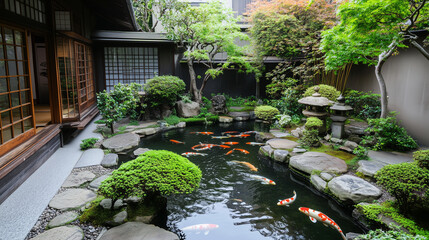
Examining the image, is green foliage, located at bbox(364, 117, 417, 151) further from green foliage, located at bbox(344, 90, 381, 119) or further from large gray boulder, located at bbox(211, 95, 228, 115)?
large gray boulder, located at bbox(211, 95, 228, 115)

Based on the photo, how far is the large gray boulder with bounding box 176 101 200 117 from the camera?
11.9 m

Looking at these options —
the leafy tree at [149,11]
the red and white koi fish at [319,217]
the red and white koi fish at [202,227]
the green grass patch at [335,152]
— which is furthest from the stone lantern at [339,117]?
the leafy tree at [149,11]

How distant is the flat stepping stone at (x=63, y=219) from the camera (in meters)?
3.71

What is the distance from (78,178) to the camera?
17.2 ft

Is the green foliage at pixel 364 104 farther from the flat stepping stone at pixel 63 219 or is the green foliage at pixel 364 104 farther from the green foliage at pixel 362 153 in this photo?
the flat stepping stone at pixel 63 219

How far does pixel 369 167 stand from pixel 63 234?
5.64m

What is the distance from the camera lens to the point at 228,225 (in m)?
4.43

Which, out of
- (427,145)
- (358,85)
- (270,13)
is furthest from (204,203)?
(270,13)

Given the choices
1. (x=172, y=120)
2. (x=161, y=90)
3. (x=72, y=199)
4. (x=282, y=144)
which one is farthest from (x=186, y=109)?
(x=72, y=199)

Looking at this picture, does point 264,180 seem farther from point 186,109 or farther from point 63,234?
point 186,109

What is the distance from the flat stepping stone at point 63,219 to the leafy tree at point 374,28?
20.1ft

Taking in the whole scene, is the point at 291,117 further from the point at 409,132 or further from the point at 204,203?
the point at 204,203

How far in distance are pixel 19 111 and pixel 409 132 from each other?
968 centimetres

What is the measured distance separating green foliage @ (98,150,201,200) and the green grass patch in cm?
418
